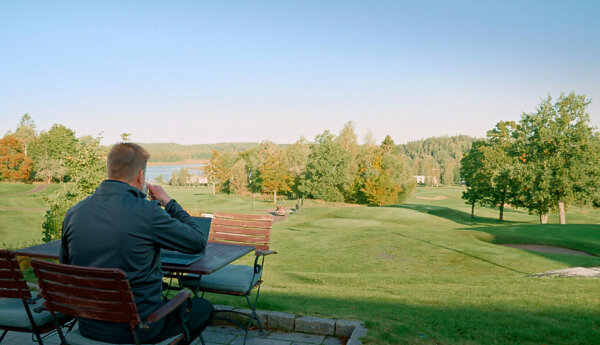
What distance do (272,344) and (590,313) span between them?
4421 mm

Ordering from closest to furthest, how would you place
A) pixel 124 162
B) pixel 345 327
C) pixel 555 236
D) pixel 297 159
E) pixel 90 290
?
pixel 90 290 < pixel 124 162 < pixel 345 327 < pixel 555 236 < pixel 297 159

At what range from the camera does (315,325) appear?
12.6 feet

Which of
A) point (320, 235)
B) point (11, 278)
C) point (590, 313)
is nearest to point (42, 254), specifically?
point (11, 278)

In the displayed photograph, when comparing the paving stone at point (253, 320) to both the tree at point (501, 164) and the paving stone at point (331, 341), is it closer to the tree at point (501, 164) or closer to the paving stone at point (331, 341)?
the paving stone at point (331, 341)

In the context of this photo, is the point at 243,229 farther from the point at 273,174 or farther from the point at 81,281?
the point at 273,174

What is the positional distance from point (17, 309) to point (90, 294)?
4.86ft

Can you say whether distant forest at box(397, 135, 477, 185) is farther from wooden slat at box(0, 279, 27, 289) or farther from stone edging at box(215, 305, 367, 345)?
wooden slat at box(0, 279, 27, 289)

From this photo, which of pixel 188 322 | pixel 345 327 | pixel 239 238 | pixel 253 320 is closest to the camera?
pixel 188 322

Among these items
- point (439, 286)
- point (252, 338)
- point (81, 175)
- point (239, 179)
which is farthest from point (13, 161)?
point (252, 338)

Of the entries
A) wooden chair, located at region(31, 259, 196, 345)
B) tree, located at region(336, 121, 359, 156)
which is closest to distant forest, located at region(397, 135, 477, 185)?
tree, located at region(336, 121, 359, 156)

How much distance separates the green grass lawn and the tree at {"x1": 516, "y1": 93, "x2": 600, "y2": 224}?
681 centimetres

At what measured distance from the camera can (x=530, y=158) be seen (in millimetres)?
30172

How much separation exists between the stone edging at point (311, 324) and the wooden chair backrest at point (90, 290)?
2033mm

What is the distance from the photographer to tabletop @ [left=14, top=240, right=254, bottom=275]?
311cm
